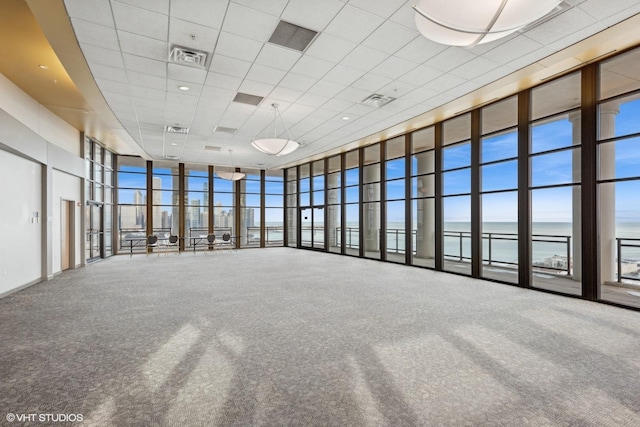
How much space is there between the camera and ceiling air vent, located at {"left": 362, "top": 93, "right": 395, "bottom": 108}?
7.02 meters

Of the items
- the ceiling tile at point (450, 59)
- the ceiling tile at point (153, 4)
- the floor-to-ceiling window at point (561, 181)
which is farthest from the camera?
the floor-to-ceiling window at point (561, 181)

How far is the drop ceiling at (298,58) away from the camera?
413cm

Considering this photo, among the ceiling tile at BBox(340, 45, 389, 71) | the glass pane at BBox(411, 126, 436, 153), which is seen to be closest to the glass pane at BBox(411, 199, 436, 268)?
the glass pane at BBox(411, 126, 436, 153)

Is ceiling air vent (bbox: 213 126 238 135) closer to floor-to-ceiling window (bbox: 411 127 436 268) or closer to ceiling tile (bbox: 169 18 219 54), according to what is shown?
ceiling tile (bbox: 169 18 219 54)

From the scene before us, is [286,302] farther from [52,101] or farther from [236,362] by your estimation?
[52,101]

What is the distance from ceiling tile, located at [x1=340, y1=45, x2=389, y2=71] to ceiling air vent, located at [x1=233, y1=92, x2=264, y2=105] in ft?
7.75

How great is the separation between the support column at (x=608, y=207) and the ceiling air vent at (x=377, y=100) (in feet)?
16.1

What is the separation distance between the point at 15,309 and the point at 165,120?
5.40 metres

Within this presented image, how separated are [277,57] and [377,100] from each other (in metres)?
2.75

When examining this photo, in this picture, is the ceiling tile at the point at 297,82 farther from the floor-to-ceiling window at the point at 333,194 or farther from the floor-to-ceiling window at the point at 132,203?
the floor-to-ceiling window at the point at 132,203

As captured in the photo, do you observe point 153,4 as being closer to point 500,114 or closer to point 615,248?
point 500,114

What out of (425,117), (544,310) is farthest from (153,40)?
(544,310)

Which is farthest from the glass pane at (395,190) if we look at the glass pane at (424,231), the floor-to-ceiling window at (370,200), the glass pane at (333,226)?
the glass pane at (333,226)

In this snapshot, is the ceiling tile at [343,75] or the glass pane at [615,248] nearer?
the ceiling tile at [343,75]
